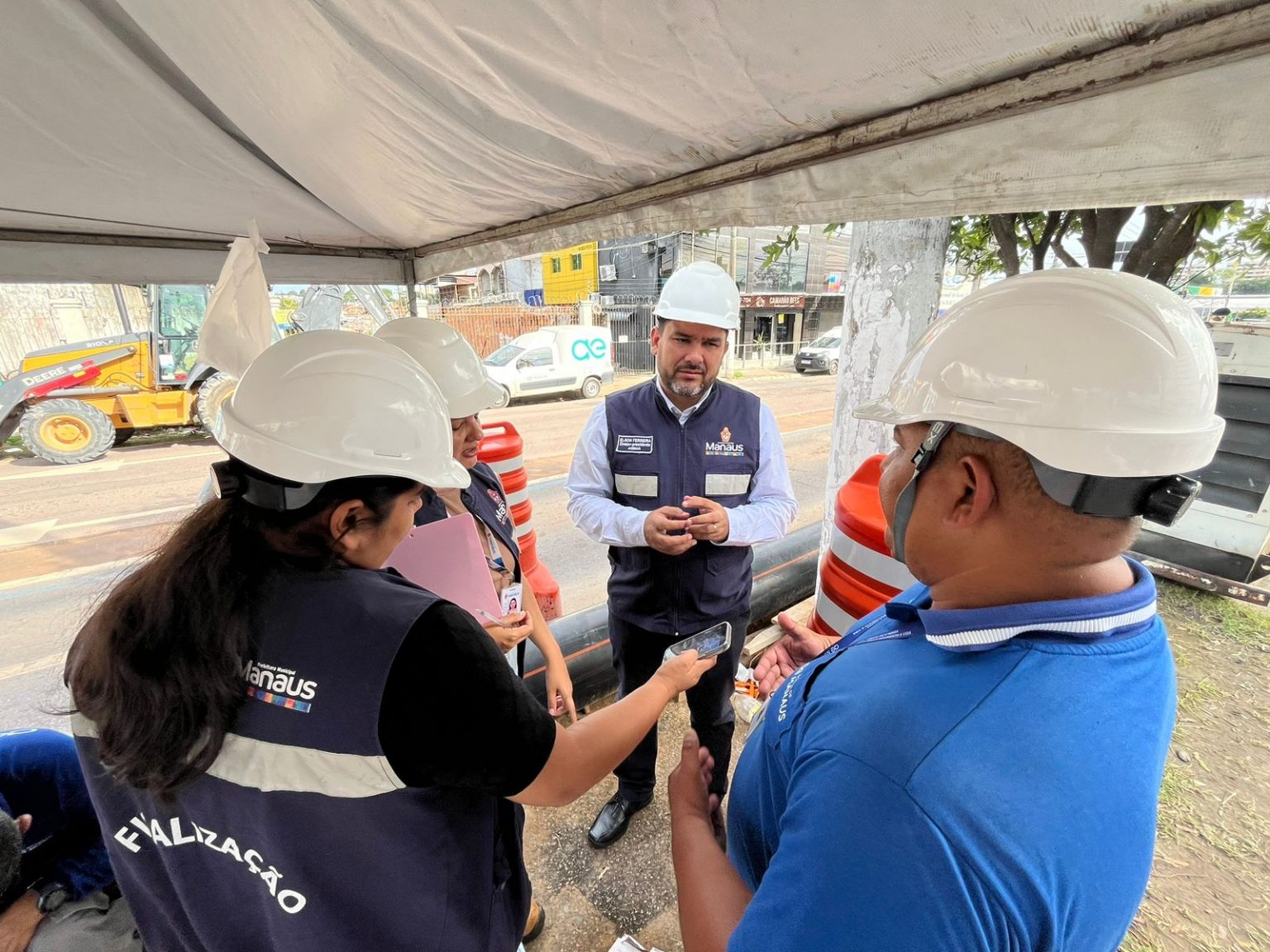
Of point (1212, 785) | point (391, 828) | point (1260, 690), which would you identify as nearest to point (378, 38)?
point (391, 828)

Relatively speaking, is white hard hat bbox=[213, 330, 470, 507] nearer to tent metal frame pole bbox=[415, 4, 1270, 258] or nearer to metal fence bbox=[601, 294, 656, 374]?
tent metal frame pole bbox=[415, 4, 1270, 258]

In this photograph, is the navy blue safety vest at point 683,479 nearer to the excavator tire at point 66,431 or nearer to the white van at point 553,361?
the excavator tire at point 66,431

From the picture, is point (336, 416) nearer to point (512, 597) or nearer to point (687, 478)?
point (512, 597)

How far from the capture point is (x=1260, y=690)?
3.54 meters

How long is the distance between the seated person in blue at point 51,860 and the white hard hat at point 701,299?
7.76 feet

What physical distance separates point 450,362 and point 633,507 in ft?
3.05

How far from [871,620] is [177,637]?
1338 mm

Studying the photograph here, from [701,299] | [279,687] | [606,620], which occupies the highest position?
[701,299]

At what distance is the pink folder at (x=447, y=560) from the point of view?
5.09 ft

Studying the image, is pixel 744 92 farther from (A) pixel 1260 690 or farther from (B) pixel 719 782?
(A) pixel 1260 690

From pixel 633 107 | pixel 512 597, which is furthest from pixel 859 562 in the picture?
pixel 633 107

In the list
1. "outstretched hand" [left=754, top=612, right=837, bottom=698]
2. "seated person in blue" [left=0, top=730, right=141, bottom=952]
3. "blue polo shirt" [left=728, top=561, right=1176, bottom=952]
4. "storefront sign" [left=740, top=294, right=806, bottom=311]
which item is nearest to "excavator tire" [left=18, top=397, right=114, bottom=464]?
"seated person in blue" [left=0, top=730, right=141, bottom=952]

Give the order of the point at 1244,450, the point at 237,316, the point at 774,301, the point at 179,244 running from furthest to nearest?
1. the point at 774,301
2. the point at 1244,450
3. the point at 179,244
4. the point at 237,316

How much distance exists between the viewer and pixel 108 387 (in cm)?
927
